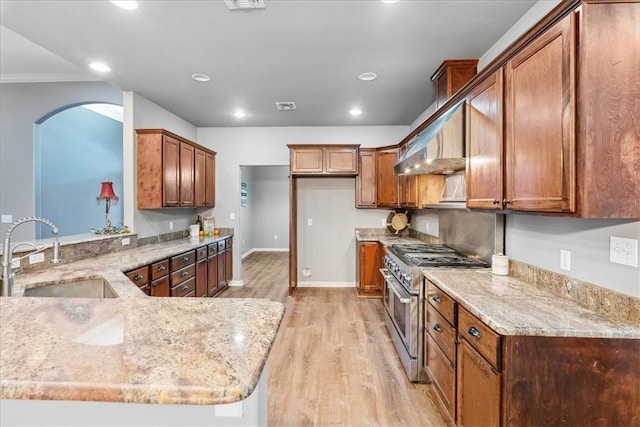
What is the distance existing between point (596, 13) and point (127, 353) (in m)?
2.15

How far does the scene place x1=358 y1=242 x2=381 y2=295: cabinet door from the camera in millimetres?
4793

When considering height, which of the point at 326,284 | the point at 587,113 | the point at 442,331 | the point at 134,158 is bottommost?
the point at 326,284

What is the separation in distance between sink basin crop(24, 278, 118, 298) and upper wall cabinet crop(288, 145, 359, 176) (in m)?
3.09

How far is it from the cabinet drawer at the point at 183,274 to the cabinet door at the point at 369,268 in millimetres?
2382

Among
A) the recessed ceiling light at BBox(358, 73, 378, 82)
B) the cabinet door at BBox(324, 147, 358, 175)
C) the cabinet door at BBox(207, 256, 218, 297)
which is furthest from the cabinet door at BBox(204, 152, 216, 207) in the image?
the recessed ceiling light at BBox(358, 73, 378, 82)

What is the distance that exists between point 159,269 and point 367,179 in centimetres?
319

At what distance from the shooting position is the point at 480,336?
1.58 m

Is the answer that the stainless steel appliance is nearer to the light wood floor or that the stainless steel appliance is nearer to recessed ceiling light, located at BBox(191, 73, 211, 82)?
the light wood floor

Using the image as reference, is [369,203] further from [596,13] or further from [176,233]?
[596,13]

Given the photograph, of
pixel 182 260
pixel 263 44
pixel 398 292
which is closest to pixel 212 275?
pixel 182 260

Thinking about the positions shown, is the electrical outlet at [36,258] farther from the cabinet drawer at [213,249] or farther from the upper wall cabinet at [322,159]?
the upper wall cabinet at [322,159]

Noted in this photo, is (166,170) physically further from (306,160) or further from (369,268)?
(369,268)

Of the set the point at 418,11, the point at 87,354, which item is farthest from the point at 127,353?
the point at 418,11

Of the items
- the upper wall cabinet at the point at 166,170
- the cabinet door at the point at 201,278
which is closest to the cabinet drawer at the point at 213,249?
the cabinet door at the point at 201,278
